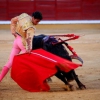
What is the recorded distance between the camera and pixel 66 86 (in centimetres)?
538

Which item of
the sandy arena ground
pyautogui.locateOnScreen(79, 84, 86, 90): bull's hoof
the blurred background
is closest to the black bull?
pyautogui.locateOnScreen(79, 84, 86, 90): bull's hoof

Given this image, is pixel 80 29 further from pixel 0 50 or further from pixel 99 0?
pixel 0 50

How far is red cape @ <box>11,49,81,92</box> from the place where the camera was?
17.0ft

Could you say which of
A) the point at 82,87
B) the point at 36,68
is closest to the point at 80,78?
the point at 82,87

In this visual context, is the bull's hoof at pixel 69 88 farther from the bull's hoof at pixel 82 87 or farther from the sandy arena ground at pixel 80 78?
the bull's hoof at pixel 82 87

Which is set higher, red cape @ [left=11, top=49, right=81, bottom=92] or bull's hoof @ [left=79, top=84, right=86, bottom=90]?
red cape @ [left=11, top=49, right=81, bottom=92]

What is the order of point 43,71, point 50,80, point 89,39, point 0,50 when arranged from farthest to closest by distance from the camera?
point 89,39, point 0,50, point 50,80, point 43,71

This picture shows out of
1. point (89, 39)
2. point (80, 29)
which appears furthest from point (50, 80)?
point (80, 29)

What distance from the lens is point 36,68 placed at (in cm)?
524

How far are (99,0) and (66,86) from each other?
1002 centimetres

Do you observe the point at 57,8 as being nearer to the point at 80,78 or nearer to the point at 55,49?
the point at 80,78

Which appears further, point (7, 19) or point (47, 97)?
point (7, 19)

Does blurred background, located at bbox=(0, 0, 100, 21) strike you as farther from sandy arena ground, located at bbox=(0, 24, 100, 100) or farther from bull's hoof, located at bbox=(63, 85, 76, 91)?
bull's hoof, located at bbox=(63, 85, 76, 91)

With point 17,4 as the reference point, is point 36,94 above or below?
above
